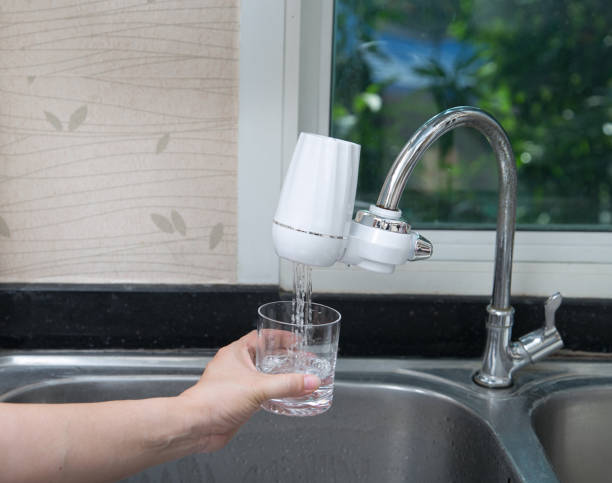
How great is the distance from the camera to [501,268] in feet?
2.98

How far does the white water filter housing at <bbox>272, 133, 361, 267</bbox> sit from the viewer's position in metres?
0.63

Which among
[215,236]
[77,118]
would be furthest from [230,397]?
[77,118]

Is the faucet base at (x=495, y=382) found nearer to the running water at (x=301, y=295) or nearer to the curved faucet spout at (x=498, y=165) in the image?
the curved faucet spout at (x=498, y=165)

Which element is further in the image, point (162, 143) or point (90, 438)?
point (162, 143)

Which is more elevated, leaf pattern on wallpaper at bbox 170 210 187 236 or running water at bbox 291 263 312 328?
leaf pattern on wallpaper at bbox 170 210 187 236

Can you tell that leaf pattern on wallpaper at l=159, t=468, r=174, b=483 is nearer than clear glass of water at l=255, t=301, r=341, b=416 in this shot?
No

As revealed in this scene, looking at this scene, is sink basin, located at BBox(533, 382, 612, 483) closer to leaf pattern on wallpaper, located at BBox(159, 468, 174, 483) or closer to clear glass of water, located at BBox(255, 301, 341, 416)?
clear glass of water, located at BBox(255, 301, 341, 416)

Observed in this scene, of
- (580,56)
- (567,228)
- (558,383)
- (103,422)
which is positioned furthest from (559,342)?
(103,422)

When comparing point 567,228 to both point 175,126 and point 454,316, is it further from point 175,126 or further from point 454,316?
point 175,126

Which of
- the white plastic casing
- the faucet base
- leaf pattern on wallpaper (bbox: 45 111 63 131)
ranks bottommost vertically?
A: the faucet base

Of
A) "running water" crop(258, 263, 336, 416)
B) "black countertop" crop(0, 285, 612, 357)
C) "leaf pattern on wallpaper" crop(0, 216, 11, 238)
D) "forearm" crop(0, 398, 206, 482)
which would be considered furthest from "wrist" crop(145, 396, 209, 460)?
"leaf pattern on wallpaper" crop(0, 216, 11, 238)

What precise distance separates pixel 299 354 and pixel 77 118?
52 centimetres

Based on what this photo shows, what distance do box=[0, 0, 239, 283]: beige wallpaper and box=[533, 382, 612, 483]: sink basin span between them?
0.52 m

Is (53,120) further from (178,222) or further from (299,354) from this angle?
(299,354)
